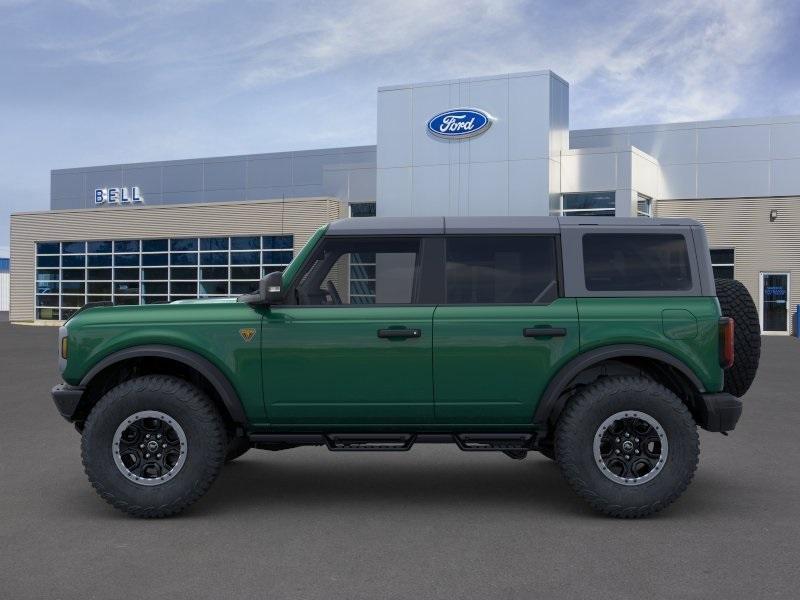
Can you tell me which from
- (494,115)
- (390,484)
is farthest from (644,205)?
(390,484)

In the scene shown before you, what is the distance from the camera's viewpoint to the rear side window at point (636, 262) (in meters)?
6.24

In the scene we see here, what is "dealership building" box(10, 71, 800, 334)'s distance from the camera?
3061 cm

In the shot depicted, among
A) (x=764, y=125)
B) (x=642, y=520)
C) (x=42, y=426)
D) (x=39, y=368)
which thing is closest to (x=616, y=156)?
(x=764, y=125)

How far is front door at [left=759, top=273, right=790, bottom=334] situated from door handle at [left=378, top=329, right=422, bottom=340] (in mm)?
29003

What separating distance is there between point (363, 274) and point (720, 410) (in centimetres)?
255

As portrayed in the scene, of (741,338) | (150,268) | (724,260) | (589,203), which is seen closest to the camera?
(741,338)

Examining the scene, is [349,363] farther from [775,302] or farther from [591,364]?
[775,302]

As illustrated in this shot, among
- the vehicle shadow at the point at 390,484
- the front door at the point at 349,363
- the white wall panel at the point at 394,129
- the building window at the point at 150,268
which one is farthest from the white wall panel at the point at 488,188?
the front door at the point at 349,363

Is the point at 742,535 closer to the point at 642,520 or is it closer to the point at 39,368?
the point at 642,520

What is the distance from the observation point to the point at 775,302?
1276 inches

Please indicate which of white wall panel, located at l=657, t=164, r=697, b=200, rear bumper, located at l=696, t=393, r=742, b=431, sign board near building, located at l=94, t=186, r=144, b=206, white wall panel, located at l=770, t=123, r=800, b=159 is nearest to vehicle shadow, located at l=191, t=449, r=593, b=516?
rear bumper, located at l=696, t=393, r=742, b=431

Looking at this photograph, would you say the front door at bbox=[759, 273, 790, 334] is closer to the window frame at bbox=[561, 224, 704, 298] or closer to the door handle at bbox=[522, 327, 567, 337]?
the window frame at bbox=[561, 224, 704, 298]

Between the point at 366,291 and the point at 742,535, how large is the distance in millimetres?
2826

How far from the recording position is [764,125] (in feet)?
114
